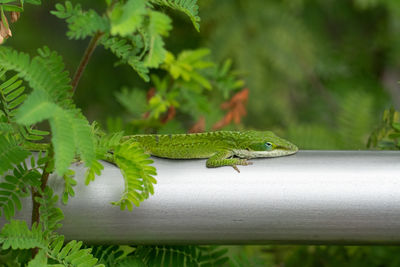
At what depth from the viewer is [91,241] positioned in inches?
49.0

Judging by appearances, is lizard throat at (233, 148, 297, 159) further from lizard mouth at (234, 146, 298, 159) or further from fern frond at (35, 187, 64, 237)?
fern frond at (35, 187, 64, 237)

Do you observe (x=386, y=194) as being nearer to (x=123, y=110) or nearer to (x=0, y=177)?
(x=0, y=177)

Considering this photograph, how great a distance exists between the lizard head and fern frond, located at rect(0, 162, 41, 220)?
0.66 meters

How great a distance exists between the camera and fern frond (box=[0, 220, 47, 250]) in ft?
3.79

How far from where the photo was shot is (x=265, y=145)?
5.70ft

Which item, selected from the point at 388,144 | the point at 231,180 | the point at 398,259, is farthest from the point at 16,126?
the point at 398,259

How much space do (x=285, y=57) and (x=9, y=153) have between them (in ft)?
7.15

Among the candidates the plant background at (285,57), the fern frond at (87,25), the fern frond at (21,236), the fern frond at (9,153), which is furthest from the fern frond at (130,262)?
the plant background at (285,57)

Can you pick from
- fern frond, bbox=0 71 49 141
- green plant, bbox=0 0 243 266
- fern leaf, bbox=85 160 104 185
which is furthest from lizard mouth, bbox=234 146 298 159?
fern frond, bbox=0 71 49 141

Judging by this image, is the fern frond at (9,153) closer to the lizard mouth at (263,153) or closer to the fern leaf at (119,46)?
the fern leaf at (119,46)

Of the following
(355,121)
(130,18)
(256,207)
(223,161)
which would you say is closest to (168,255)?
(223,161)

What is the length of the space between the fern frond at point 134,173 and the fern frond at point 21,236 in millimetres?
176

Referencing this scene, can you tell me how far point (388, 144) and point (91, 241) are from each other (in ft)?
3.22

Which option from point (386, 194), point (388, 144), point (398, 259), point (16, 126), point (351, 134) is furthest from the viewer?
point (351, 134)
